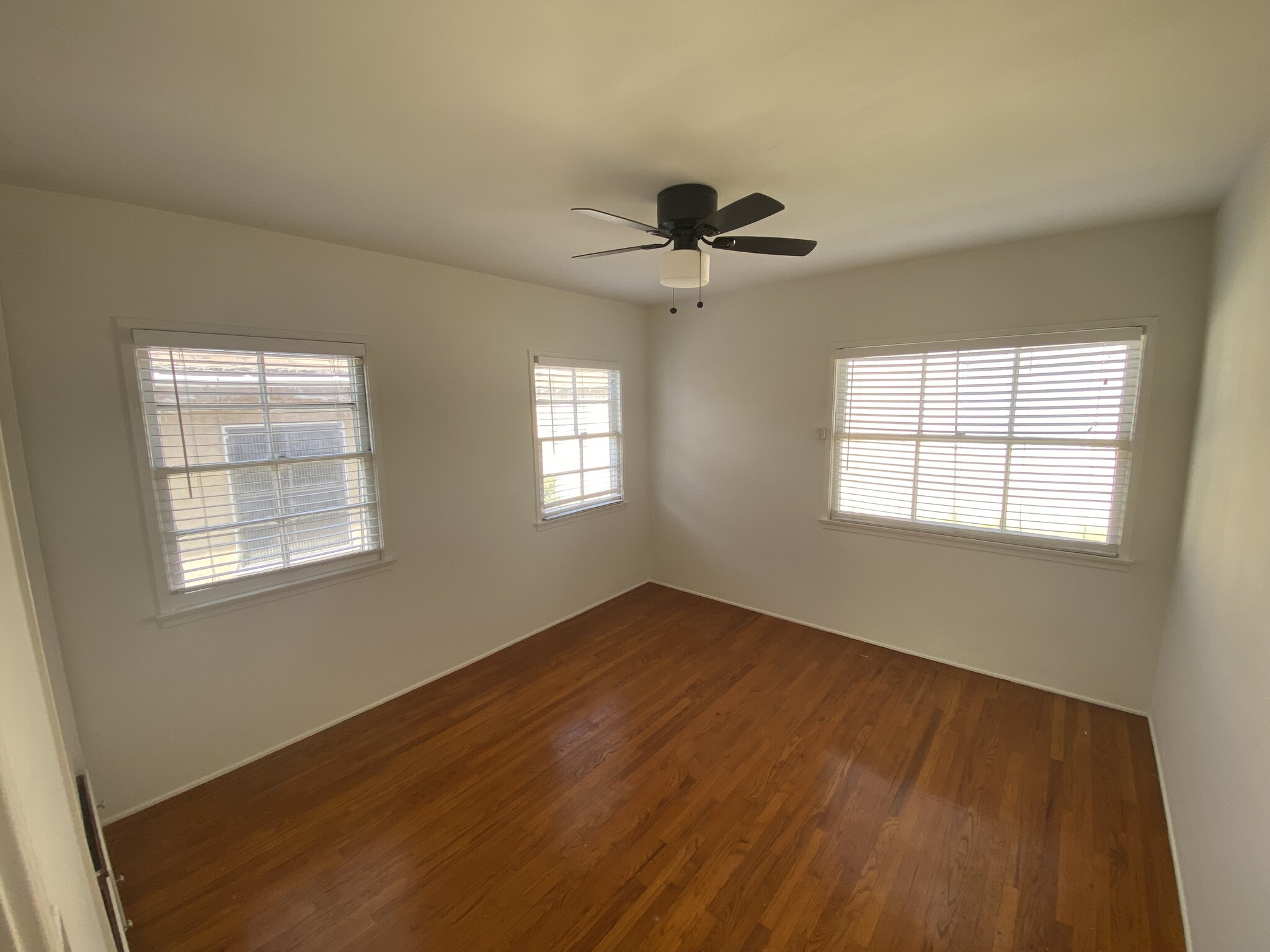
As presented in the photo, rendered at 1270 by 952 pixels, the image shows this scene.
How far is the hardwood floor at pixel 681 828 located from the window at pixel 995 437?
102cm

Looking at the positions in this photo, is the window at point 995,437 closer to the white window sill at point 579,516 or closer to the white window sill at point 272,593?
the white window sill at point 579,516

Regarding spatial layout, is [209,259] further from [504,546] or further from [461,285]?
[504,546]

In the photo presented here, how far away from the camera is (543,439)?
3.65 metres

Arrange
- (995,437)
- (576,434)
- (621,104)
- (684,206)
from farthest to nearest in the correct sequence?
1. (576,434)
2. (995,437)
3. (684,206)
4. (621,104)

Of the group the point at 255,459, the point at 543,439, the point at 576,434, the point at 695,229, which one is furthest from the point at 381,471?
the point at 695,229

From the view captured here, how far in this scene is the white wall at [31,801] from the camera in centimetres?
36

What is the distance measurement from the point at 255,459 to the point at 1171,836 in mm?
4128

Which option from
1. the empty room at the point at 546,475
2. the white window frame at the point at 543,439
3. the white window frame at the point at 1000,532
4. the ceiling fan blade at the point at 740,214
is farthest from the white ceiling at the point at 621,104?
the white window frame at the point at 543,439

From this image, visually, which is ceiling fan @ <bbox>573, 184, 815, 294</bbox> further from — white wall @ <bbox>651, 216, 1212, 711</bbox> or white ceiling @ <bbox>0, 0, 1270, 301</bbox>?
white wall @ <bbox>651, 216, 1212, 711</bbox>

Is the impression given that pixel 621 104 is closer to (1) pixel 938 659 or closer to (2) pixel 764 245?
(2) pixel 764 245

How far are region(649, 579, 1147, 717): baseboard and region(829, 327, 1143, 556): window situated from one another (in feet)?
2.73

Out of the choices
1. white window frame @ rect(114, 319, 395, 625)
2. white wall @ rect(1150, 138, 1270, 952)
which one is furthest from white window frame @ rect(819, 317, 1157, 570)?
white window frame @ rect(114, 319, 395, 625)

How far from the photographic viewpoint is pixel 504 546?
3.47 m

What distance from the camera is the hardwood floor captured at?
167 centimetres
